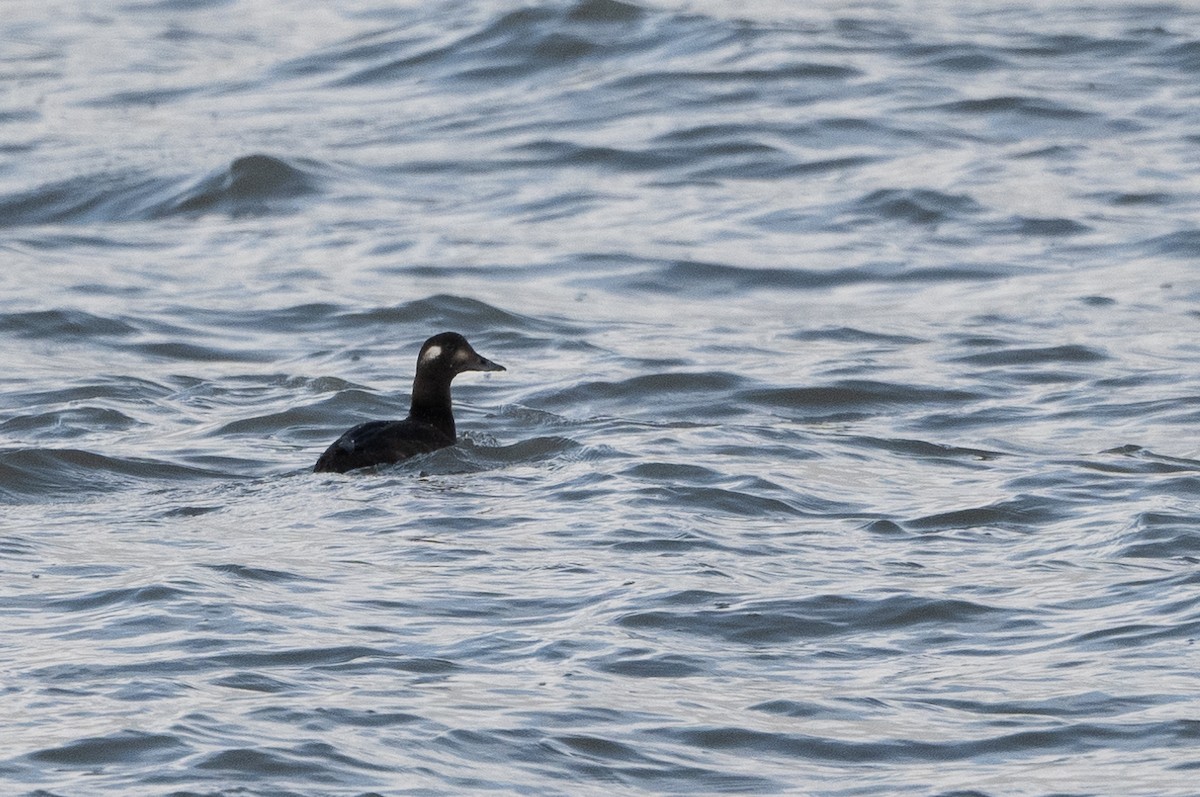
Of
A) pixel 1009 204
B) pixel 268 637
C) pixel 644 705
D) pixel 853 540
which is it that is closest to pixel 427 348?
pixel 853 540

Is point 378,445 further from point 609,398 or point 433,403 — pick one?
point 609,398

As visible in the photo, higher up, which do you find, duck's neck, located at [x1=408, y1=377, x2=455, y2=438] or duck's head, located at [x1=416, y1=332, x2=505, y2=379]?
duck's head, located at [x1=416, y1=332, x2=505, y2=379]

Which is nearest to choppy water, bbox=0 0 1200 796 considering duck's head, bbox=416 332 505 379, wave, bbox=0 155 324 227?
wave, bbox=0 155 324 227

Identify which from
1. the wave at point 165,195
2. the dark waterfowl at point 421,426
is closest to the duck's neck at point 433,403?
the dark waterfowl at point 421,426

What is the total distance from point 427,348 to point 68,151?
7.85m

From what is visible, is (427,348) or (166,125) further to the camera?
(166,125)

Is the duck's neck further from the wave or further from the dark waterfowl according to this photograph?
the wave

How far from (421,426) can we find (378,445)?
453 mm

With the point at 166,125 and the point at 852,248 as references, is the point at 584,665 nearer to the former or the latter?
the point at 852,248

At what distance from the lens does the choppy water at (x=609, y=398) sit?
6.51 metres

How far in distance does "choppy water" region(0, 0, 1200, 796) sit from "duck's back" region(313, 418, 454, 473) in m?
0.10

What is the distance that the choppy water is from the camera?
6512 millimetres

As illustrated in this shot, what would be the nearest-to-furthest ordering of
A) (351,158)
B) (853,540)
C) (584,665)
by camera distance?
(584,665)
(853,540)
(351,158)

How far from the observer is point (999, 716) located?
6578 mm
